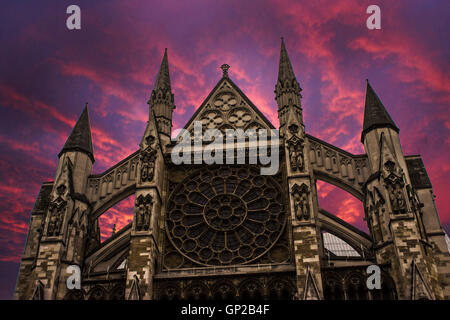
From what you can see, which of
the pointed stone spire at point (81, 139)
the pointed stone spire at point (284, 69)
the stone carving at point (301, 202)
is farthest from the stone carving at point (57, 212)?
the pointed stone spire at point (284, 69)

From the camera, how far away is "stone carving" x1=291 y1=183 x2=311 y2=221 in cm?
2162

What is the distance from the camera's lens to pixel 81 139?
26.8 meters

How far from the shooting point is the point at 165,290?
2156 cm

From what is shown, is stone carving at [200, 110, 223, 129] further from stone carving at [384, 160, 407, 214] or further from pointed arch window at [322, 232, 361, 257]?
pointed arch window at [322, 232, 361, 257]

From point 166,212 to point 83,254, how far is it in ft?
15.1

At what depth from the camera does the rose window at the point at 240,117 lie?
28.0 metres

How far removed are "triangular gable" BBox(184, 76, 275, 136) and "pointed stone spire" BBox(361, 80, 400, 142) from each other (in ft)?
17.5

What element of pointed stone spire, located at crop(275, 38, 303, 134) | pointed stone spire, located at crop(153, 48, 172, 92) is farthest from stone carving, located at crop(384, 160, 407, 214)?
pointed stone spire, located at crop(153, 48, 172, 92)

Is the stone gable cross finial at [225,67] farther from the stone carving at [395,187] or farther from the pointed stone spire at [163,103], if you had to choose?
the stone carving at [395,187]

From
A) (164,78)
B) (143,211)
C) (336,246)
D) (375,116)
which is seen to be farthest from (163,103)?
(336,246)

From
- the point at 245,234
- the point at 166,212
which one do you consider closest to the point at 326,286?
the point at 245,234

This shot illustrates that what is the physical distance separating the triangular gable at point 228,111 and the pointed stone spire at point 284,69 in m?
2.40

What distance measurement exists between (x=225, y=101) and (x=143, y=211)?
9738 mm
